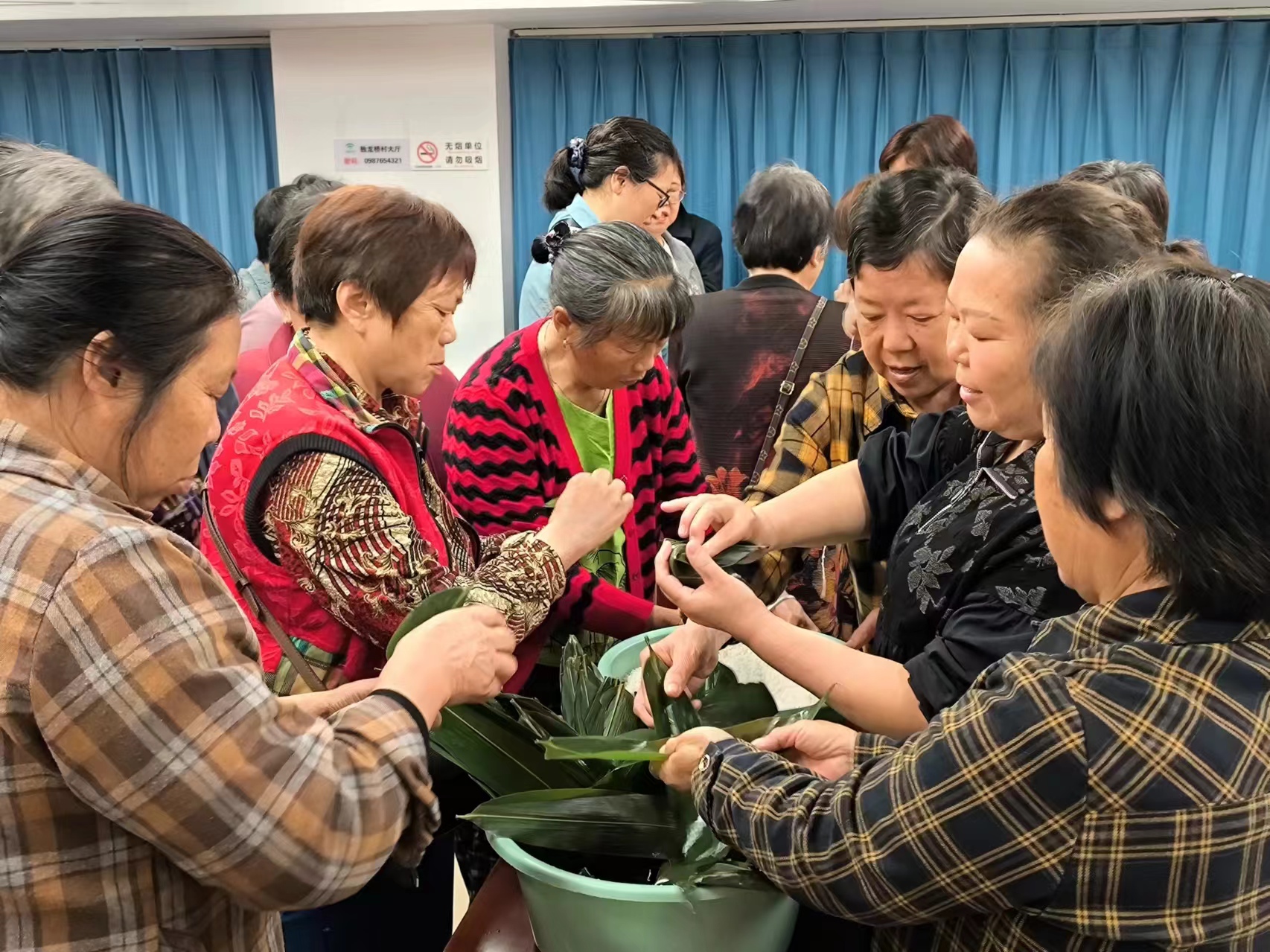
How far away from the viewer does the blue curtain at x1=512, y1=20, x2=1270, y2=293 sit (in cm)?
408

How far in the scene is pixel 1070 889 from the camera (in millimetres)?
732

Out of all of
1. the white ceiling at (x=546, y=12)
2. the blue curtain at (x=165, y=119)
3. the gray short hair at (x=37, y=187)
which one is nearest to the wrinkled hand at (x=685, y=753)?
the gray short hair at (x=37, y=187)

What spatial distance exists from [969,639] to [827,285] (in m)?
3.65

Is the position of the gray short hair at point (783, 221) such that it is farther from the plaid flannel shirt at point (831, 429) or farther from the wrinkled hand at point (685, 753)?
the wrinkled hand at point (685, 753)

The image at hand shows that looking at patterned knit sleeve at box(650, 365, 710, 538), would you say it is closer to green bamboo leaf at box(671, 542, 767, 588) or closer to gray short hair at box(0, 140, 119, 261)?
green bamboo leaf at box(671, 542, 767, 588)

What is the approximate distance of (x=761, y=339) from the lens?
92.2 inches

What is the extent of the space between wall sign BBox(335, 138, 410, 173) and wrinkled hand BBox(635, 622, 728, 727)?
3635mm

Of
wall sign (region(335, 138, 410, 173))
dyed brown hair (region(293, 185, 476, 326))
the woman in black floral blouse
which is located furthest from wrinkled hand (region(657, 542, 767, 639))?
wall sign (region(335, 138, 410, 173))

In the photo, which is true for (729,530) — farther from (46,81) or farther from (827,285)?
(46,81)

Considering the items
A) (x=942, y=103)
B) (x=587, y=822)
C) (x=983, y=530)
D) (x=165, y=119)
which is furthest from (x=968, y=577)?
(x=165, y=119)

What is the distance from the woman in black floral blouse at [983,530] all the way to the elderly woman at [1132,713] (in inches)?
7.8

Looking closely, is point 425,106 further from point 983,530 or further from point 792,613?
point 983,530

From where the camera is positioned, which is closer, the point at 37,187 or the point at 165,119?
the point at 37,187

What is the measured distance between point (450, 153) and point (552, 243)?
8.52ft
